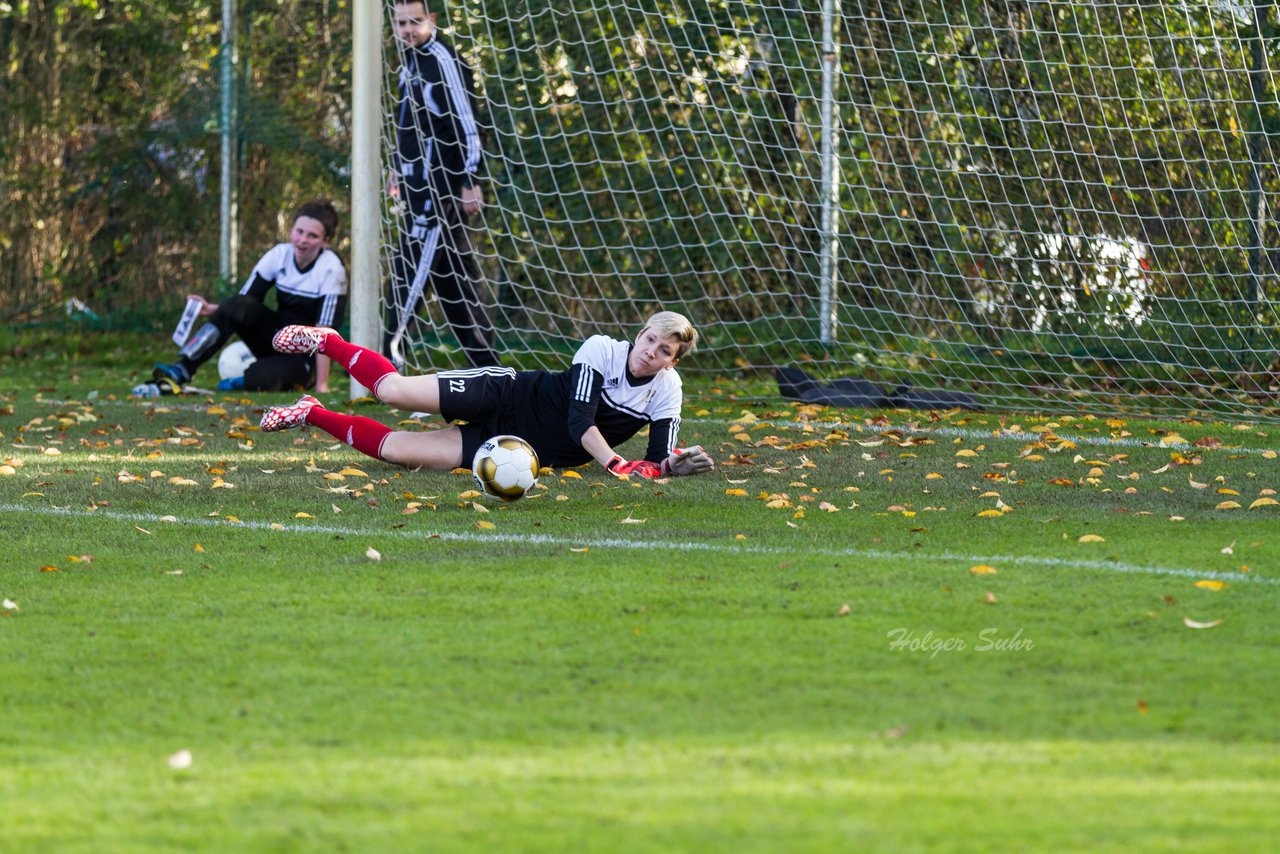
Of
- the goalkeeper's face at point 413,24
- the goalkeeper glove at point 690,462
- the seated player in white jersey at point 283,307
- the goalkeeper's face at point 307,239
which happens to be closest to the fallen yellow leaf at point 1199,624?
the goalkeeper glove at point 690,462

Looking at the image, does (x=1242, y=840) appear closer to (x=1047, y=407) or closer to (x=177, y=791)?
(x=177, y=791)

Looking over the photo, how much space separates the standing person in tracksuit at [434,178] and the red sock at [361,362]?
2.10m

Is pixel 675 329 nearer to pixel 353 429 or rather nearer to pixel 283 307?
pixel 353 429

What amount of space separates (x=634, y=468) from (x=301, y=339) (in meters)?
1.52

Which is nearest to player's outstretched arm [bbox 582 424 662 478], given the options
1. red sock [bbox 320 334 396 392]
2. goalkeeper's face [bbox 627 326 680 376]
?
goalkeeper's face [bbox 627 326 680 376]

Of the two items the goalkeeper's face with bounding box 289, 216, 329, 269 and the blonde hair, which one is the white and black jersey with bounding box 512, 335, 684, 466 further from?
the goalkeeper's face with bounding box 289, 216, 329, 269

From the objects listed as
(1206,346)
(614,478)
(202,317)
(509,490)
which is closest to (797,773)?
(509,490)

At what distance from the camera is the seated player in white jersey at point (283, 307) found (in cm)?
882

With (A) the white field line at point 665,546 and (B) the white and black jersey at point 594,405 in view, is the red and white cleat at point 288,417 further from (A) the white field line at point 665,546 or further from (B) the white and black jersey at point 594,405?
(A) the white field line at point 665,546

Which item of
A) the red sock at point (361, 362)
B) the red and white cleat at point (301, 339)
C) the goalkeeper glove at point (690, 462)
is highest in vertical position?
the red and white cleat at point (301, 339)

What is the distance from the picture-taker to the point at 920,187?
8.80 metres

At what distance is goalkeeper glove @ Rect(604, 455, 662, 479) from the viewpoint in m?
5.47

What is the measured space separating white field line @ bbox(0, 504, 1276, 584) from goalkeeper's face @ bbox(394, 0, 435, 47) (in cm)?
398

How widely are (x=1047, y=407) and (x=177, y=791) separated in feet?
19.9
